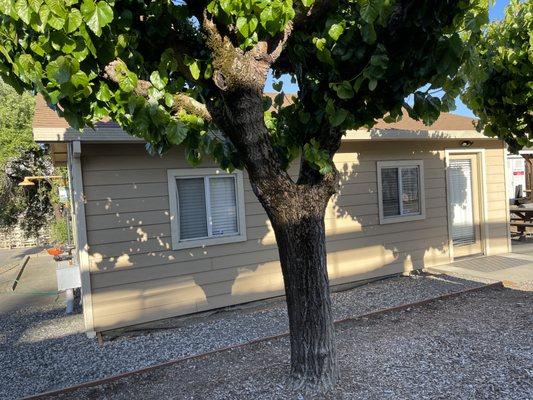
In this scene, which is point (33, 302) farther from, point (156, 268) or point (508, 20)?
point (508, 20)

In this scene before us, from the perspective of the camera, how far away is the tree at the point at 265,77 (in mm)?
2570

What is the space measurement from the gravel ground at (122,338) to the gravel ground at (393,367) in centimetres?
55

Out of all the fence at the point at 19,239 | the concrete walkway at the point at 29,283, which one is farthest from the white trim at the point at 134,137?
the fence at the point at 19,239

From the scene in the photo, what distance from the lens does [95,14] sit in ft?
7.20

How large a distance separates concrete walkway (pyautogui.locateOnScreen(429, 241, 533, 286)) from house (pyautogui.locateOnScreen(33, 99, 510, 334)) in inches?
12.8

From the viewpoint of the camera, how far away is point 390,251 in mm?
8094

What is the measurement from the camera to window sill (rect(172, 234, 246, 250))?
6.23 m

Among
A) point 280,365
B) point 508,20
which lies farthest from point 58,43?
point 508,20

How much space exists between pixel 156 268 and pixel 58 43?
4.25 meters

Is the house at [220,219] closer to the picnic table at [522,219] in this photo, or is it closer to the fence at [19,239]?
the picnic table at [522,219]

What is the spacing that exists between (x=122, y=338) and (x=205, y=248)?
5.31ft

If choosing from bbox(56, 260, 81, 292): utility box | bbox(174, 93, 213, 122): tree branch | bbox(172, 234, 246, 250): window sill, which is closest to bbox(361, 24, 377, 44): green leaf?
bbox(174, 93, 213, 122): tree branch

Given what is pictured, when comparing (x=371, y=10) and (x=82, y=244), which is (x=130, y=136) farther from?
(x=371, y=10)

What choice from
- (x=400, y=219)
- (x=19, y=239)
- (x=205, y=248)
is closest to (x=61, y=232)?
(x=19, y=239)
